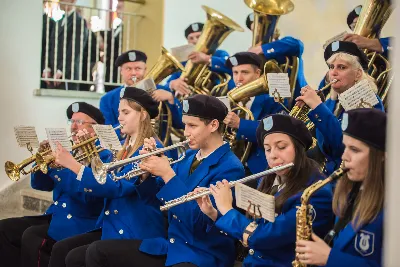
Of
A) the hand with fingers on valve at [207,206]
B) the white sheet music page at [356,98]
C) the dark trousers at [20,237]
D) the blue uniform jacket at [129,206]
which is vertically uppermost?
the white sheet music page at [356,98]

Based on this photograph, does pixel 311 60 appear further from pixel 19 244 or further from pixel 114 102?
pixel 19 244

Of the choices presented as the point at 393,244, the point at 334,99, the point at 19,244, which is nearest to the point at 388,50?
the point at 334,99

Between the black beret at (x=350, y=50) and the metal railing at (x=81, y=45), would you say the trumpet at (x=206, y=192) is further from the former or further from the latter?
the metal railing at (x=81, y=45)

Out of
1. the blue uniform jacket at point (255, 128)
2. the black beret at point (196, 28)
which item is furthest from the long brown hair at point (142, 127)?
the black beret at point (196, 28)

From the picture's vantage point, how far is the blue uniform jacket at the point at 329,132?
3811 mm

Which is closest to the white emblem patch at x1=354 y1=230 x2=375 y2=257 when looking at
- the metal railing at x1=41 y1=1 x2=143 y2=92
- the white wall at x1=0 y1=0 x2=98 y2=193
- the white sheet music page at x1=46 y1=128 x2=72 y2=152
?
the white sheet music page at x1=46 y1=128 x2=72 y2=152

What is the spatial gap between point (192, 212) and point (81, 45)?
5429 mm

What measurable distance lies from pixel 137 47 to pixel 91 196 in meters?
4.49

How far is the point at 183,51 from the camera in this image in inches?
243

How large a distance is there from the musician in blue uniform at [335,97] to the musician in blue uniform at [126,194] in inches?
38.0

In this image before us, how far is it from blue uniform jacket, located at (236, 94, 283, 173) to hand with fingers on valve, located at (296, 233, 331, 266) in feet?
6.22

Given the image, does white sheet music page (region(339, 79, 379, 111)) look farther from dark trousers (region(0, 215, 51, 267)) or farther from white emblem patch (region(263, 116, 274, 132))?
dark trousers (region(0, 215, 51, 267))

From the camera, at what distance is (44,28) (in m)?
8.06

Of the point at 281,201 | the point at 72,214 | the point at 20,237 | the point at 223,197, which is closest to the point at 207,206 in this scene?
the point at 223,197
